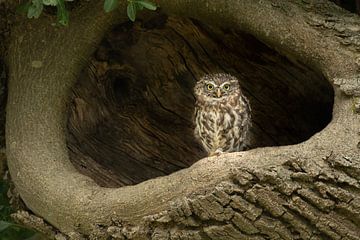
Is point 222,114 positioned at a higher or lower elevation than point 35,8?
lower

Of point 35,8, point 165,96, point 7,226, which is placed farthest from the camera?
point 165,96

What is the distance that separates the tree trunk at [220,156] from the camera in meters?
3.21

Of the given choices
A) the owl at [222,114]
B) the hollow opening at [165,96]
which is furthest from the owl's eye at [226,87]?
the hollow opening at [165,96]

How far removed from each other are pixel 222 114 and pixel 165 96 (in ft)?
1.47

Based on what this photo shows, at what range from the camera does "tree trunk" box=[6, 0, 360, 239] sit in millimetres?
3207

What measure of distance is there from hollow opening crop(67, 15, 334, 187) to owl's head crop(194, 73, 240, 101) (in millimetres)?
166

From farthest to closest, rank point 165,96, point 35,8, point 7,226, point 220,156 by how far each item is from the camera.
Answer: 1. point 165,96
2. point 7,226
3. point 35,8
4. point 220,156

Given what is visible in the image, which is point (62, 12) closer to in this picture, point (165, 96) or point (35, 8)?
point (35, 8)

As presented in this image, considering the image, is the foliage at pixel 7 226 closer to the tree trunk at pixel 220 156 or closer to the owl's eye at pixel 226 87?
the tree trunk at pixel 220 156

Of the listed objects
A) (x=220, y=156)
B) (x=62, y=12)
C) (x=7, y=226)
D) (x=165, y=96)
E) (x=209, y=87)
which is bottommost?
(x=7, y=226)

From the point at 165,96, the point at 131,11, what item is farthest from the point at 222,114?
the point at 131,11

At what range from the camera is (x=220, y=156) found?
340cm

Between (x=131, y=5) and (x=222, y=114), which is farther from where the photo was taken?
(x=222, y=114)

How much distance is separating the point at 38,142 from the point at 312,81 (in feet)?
4.99
